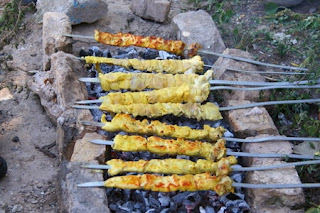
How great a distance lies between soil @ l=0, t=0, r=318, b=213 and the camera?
4.11 meters

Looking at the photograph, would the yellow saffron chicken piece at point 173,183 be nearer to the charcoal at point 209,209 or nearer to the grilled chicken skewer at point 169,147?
the charcoal at point 209,209

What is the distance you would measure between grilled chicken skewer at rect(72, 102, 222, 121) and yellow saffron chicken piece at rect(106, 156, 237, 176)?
647mm

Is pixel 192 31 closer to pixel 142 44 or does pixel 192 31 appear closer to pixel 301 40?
pixel 142 44

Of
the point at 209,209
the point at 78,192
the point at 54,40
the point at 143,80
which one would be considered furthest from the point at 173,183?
the point at 54,40

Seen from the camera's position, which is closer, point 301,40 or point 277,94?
point 277,94

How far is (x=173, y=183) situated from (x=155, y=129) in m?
0.66

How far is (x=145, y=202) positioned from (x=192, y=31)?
8.91ft

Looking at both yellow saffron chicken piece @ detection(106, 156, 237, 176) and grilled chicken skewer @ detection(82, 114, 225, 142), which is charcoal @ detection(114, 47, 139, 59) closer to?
grilled chicken skewer @ detection(82, 114, 225, 142)

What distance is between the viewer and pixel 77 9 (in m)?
6.26

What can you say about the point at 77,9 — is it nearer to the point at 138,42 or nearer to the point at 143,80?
the point at 138,42

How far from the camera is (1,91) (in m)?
5.33

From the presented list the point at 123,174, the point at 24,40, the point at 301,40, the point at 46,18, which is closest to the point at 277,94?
the point at 301,40

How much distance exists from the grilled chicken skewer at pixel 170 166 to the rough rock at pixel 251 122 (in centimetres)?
49

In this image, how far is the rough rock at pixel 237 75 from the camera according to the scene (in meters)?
4.76
